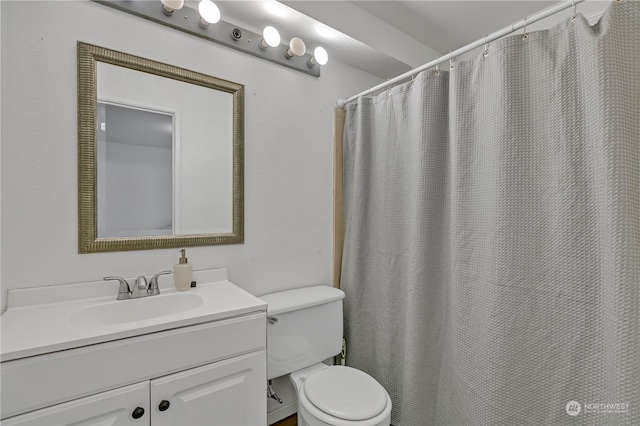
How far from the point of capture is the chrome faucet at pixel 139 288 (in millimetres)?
1156

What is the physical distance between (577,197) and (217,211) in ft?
4.94

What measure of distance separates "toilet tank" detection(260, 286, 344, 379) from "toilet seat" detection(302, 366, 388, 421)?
126mm

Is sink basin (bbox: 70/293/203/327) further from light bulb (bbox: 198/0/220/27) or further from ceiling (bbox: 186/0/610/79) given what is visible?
ceiling (bbox: 186/0/610/79)

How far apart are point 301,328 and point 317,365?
0.28m

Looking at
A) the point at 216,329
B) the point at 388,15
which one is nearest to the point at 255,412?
the point at 216,329

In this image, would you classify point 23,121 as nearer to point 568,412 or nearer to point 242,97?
point 242,97

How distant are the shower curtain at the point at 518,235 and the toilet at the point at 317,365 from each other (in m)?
0.27

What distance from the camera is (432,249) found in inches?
55.6

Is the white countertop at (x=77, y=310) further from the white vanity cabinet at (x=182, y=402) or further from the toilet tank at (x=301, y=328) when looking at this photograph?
the toilet tank at (x=301, y=328)

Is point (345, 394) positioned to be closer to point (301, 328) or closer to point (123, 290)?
point (301, 328)

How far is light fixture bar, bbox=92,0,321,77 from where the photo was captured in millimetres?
1234

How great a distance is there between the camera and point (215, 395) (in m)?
1.00

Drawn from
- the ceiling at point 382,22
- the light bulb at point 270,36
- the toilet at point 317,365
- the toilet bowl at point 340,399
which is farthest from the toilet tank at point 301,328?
the ceiling at point 382,22

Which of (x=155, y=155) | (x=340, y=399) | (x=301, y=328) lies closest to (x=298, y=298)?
(x=301, y=328)
